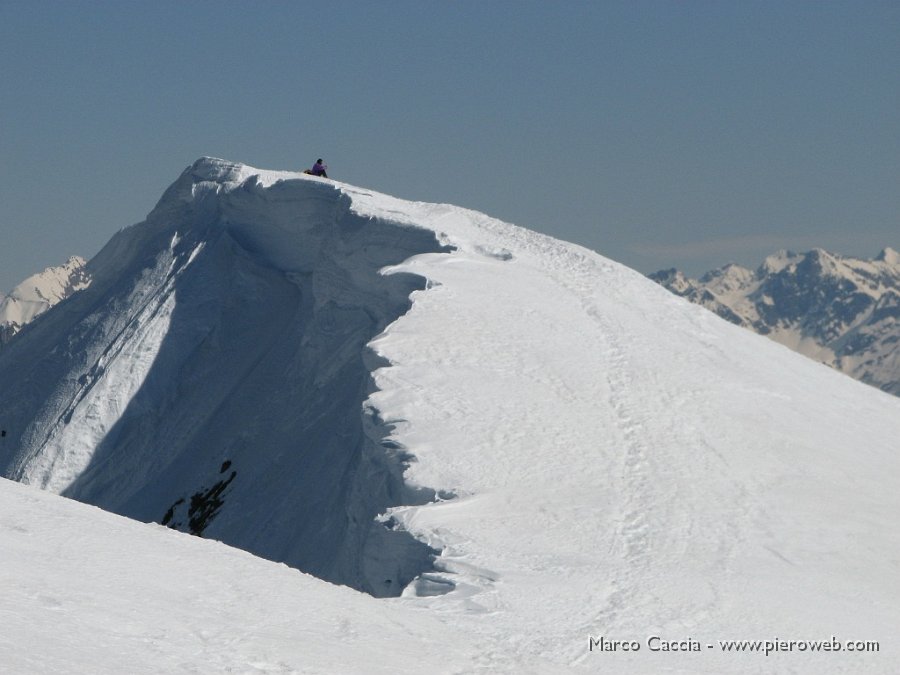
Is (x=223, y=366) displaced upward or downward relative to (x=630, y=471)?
upward

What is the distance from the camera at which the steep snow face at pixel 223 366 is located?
29.7 m

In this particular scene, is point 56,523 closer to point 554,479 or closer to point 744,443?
point 554,479

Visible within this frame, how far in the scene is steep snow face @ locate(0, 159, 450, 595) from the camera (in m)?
29.7

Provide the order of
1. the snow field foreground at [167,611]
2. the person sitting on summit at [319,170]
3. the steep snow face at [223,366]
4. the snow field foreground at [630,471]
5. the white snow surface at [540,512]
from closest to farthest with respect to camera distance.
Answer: the snow field foreground at [167,611] → the white snow surface at [540,512] → the snow field foreground at [630,471] → the steep snow face at [223,366] → the person sitting on summit at [319,170]

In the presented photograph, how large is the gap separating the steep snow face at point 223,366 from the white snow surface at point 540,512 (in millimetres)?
381

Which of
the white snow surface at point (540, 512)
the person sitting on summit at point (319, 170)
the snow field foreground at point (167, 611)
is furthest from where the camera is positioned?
the person sitting on summit at point (319, 170)

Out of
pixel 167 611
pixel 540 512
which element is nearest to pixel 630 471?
pixel 540 512

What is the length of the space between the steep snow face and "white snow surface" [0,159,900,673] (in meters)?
0.38

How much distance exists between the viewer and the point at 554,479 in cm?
1984

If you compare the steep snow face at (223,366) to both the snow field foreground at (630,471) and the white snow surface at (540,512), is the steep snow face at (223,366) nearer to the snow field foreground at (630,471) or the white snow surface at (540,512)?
the white snow surface at (540,512)

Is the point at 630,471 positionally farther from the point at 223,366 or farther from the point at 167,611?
the point at 223,366

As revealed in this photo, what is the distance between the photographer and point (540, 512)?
1861 centimetres

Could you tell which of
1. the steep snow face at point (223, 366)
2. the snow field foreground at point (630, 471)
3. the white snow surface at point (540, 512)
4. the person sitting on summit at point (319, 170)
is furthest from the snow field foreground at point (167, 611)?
the person sitting on summit at point (319, 170)

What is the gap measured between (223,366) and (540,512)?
19.3m
